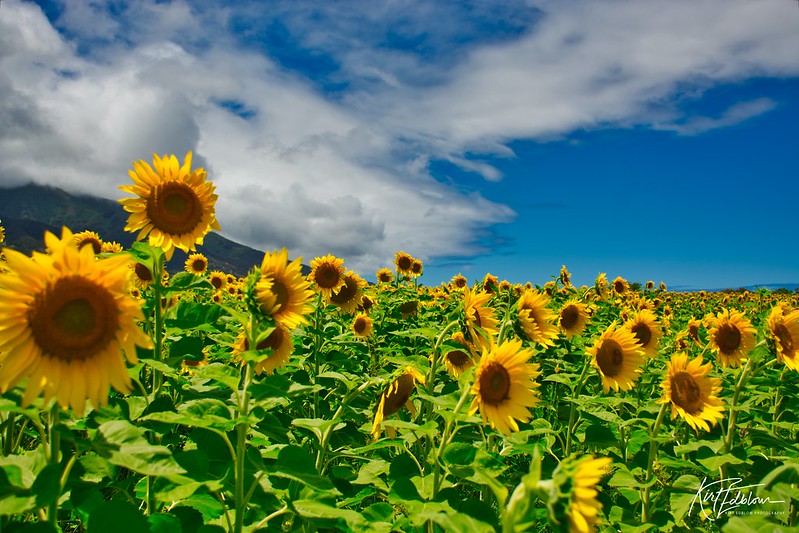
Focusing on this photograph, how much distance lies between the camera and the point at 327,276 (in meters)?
6.77

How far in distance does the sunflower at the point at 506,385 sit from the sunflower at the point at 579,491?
1183 millimetres

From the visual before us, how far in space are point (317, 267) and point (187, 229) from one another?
11.7 feet

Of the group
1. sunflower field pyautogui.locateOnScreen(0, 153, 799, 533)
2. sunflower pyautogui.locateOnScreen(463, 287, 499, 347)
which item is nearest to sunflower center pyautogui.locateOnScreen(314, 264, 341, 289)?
sunflower field pyautogui.locateOnScreen(0, 153, 799, 533)

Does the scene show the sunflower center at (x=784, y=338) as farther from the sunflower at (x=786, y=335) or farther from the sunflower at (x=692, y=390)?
the sunflower at (x=692, y=390)

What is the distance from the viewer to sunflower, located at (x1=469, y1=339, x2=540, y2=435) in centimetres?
278

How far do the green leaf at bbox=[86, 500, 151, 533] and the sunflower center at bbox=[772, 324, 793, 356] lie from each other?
490cm

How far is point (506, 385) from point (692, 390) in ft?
6.21

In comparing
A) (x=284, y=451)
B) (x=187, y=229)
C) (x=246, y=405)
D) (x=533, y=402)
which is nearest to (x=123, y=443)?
(x=246, y=405)

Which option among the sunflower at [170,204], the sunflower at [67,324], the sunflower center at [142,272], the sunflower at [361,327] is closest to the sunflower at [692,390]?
the sunflower at [170,204]

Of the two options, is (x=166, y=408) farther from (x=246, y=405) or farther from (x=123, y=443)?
(x=123, y=443)

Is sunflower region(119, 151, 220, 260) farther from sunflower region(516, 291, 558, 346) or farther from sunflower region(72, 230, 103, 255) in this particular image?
sunflower region(72, 230, 103, 255)

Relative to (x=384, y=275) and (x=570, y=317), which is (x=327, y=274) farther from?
(x=384, y=275)

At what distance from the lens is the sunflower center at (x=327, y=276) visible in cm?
673

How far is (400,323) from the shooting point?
8375 millimetres
